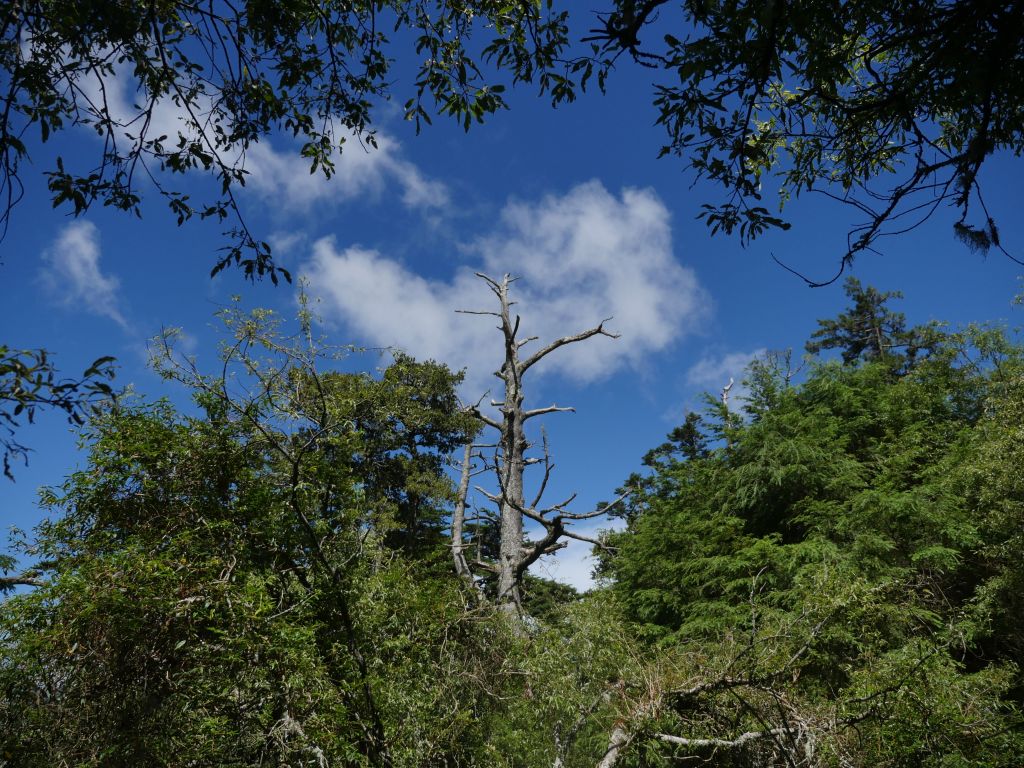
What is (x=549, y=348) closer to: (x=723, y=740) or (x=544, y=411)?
(x=544, y=411)

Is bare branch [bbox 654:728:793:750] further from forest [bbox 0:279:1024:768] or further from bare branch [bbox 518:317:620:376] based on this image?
bare branch [bbox 518:317:620:376]

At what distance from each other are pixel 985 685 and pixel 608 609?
4996 millimetres

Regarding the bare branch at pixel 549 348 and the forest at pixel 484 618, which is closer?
the forest at pixel 484 618

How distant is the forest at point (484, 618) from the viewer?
4.69 metres

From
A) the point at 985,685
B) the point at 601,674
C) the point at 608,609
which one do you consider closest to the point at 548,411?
the point at 608,609

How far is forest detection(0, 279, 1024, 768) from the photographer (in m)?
4.69

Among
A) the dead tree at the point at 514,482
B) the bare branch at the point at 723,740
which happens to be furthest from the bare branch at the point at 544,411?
the bare branch at the point at 723,740

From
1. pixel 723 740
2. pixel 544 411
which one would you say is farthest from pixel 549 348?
pixel 723 740

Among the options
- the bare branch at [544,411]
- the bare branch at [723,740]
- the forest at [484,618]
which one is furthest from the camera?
the bare branch at [544,411]

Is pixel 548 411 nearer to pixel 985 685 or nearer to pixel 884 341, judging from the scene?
pixel 985 685

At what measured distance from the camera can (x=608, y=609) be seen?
8.91 meters

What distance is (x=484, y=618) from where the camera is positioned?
8203 mm

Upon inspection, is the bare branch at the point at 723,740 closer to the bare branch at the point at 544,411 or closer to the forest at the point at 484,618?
the forest at the point at 484,618

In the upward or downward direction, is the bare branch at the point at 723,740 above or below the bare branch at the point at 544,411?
below
